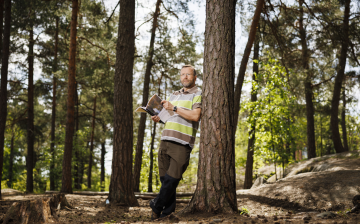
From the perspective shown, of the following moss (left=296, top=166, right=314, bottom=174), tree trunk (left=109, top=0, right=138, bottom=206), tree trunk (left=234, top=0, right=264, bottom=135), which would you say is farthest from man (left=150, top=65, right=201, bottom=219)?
moss (left=296, top=166, right=314, bottom=174)

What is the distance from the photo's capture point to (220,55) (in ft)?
11.5

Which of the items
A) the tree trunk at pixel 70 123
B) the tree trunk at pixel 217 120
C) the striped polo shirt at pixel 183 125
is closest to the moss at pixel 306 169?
the tree trunk at pixel 217 120

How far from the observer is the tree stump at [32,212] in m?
3.92

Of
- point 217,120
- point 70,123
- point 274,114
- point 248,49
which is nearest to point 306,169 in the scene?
point 274,114

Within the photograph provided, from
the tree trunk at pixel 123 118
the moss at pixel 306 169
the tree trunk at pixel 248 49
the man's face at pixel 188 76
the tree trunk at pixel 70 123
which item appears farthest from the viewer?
the tree trunk at pixel 70 123

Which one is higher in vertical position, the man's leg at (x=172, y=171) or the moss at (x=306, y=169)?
the man's leg at (x=172, y=171)

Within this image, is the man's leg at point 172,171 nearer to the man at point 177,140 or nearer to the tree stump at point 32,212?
the man at point 177,140

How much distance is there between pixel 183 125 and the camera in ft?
11.6

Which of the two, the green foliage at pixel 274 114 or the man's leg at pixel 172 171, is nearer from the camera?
the man's leg at pixel 172 171

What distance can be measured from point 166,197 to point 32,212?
84.0 inches

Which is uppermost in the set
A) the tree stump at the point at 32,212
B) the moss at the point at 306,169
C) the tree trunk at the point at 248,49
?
the tree trunk at the point at 248,49

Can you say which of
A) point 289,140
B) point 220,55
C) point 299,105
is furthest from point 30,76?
point 299,105

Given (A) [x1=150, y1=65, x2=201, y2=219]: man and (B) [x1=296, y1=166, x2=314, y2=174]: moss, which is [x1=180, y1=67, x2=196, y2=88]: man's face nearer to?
(A) [x1=150, y1=65, x2=201, y2=219]: man

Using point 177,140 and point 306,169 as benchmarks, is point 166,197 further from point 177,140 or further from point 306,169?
point 306,169
